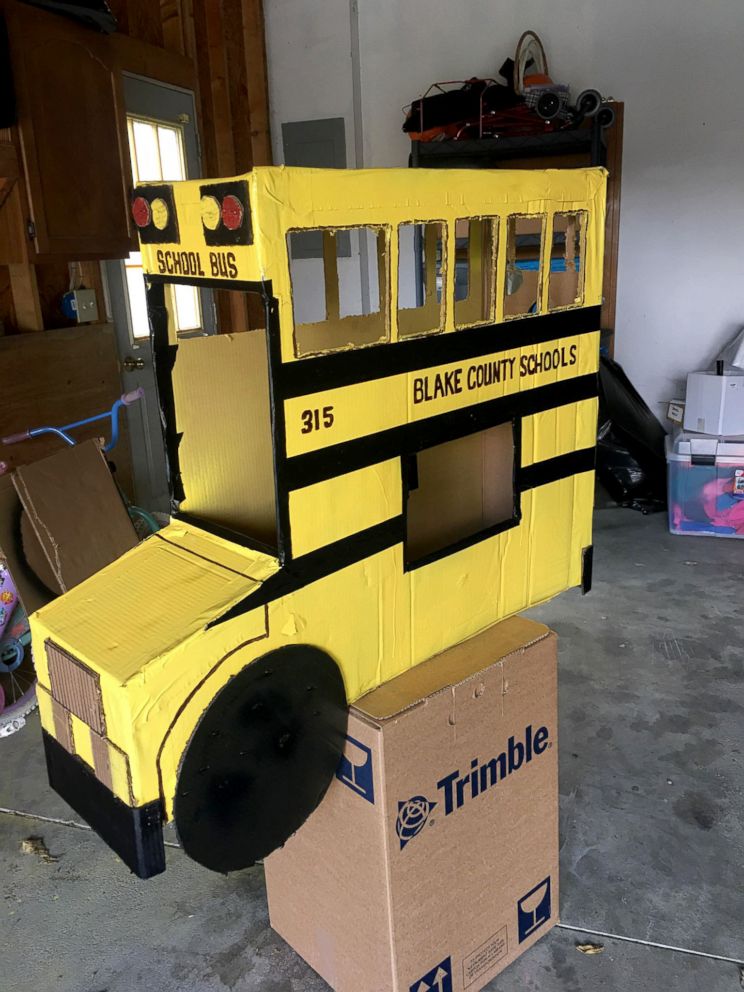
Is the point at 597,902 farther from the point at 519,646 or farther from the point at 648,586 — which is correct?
the point at 648,586

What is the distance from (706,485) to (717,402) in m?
0.41

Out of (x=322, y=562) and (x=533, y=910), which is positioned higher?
(x=322, y=562)

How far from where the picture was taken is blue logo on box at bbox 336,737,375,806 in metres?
1.31

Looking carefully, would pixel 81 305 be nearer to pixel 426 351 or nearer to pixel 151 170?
pixel 151 170

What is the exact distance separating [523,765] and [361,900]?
393 millimetres

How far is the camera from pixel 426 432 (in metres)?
1.18

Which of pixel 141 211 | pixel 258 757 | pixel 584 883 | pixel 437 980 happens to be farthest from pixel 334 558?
pixel 584 883

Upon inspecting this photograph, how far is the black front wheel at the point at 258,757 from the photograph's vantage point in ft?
3.42

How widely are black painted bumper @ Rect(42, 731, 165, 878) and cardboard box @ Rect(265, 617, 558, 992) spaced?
36 centimetres

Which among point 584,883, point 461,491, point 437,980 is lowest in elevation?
point 584,883

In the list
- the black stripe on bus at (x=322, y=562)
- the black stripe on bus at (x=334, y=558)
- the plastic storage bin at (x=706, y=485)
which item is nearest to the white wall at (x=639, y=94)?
the plastic storage bin at (x=706, y=485)

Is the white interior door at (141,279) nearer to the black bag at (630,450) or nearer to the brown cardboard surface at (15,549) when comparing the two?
the brown cardboard surface at (15,549)

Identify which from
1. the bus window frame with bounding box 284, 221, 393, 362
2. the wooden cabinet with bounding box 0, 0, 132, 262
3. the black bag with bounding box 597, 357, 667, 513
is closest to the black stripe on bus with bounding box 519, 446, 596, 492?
the bus window frame with bounding box 284, 221, 393, 362

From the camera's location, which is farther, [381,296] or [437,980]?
[437,980]
